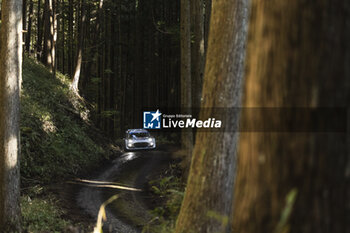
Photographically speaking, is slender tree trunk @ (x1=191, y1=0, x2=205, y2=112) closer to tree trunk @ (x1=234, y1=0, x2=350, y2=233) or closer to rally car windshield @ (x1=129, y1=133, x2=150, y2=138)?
rally car windshield @ (x1=129, y1=133, x2=150, y2=138)

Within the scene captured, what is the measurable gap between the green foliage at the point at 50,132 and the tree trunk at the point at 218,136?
38.2ft

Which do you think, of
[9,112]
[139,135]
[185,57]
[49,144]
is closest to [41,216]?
[9,112]

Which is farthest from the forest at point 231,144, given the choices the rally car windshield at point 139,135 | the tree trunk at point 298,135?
the rally car windshield at point 139,135

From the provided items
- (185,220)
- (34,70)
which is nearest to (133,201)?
(185,220)

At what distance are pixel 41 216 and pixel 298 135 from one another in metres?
11.4

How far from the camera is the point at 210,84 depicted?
6.85 meters

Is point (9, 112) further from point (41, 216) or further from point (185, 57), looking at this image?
point (185, 57)

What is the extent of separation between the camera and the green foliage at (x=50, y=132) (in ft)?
57.4

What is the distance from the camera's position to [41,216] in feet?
38.5

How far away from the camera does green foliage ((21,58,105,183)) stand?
17.5 meters

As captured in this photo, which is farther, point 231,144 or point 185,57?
point 185,57

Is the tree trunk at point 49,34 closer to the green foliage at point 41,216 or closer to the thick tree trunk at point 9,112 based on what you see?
the green foliage at point 41,216

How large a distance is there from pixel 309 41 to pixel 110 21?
44.9m

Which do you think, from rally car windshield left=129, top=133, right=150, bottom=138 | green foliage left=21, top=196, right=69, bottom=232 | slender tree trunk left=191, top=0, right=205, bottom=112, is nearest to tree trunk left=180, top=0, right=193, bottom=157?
slender tree trunk left=191, top=0, right=205, bottom=112
